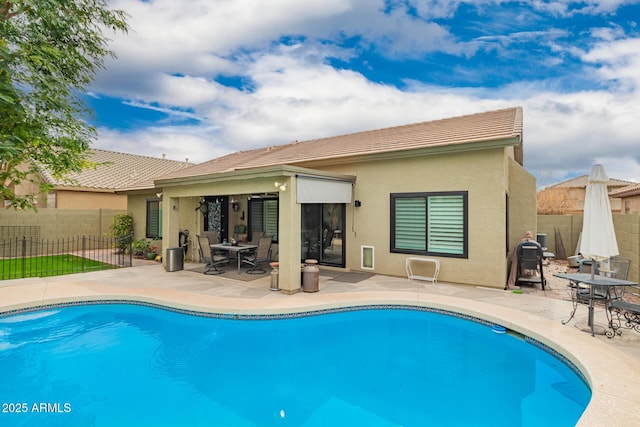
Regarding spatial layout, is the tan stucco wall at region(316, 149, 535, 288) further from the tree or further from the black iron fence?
the black iron fence

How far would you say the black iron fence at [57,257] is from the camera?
1175cm

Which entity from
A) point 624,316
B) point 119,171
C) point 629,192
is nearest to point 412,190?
point 624,316

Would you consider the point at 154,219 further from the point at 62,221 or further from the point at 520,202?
Result: the point at 520,202

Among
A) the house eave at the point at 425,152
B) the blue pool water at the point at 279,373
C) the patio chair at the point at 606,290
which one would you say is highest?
the house eave at the point at 425,152

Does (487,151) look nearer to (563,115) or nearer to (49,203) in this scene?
(563,115)

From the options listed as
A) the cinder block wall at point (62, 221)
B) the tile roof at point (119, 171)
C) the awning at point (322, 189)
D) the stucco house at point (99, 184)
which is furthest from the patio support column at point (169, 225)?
the tile roof at point (119, 171)

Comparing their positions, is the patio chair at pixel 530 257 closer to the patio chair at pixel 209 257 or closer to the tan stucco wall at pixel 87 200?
the patio chair at pixel 209 257

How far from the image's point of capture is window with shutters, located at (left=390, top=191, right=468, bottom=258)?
970 cm

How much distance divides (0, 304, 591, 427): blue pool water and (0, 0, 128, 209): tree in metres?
3.50

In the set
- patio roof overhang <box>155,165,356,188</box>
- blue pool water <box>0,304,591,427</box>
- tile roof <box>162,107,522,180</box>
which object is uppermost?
tile roof <box>162,107,522,180</box>

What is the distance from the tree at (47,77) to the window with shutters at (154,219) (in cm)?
730

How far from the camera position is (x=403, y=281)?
1023 centimetres

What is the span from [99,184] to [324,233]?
1661cm

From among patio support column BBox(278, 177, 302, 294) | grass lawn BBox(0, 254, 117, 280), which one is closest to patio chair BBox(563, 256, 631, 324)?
patio support column BBox(278, 177, 302, 294)
